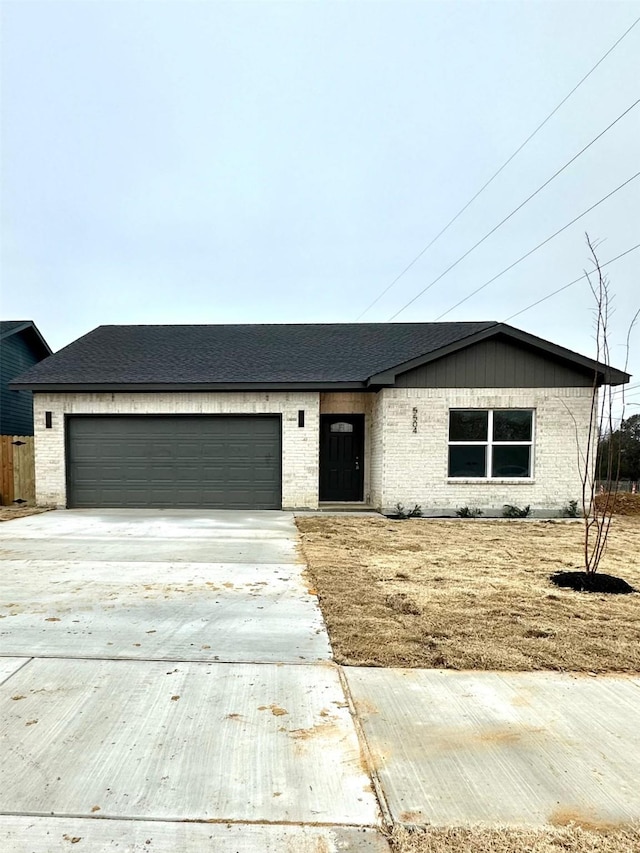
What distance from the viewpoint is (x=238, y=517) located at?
34.3 feet

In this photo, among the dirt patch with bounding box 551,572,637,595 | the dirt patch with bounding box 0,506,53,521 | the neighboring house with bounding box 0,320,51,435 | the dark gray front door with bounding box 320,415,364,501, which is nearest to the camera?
the dirt patch with bounding box 551,572,637,595

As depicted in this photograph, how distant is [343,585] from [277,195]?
84.5ft

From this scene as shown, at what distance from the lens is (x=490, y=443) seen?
36.6ft

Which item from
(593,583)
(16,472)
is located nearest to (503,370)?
(593,583)

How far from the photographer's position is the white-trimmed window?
11172 mm

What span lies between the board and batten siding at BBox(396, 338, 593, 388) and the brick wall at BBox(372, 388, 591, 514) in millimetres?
166

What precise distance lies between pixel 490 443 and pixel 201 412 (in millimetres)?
7042

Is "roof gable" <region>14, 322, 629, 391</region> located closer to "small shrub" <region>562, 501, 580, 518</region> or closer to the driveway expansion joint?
"small shrub" <region>562, 501, 580, 518</region>

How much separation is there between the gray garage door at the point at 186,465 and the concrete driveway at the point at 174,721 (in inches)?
246

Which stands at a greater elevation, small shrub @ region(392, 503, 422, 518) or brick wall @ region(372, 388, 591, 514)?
brick wall @ region(372, 388, 591, 514)

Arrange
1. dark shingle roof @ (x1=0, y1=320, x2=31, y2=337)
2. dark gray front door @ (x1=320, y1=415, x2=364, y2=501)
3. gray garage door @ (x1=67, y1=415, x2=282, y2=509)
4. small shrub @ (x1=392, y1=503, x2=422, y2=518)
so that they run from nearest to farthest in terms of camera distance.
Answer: small shrub @ (x1=392, y1=503, x2=422, y2=518) → gray garage door @ (x1=67, y1=415, x2=282, y2=509) → dark gray front door @ (x1=320, y1=415, x2=364, y2=501) → dark shingle roof @ (x1=0, y1=320, x2=31, y2=337)

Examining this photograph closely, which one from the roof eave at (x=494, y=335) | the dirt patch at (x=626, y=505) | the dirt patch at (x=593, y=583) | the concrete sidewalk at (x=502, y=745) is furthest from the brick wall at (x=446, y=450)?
the concrete sidewalk at (x=502, y=745)

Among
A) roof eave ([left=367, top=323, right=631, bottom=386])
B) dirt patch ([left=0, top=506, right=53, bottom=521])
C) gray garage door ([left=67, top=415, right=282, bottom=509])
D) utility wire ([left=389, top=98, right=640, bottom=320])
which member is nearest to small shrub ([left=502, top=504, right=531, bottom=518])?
roof eave ([left=367, top=323, right=631, bottom=386])

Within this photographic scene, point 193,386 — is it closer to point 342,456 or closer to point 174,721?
point 342,456
